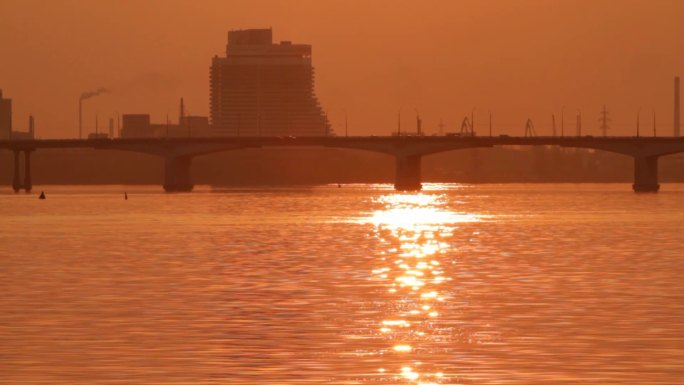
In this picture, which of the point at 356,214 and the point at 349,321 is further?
the point at 356,214

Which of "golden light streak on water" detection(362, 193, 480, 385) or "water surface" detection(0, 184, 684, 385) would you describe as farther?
"golden light streak on water" detection(362, 193, 480, 385)

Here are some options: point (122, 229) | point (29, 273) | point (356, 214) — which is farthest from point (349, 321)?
point (356, 214)

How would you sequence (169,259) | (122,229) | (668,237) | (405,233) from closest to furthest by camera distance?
(169,259), (668,237), (405,233), (122,229)

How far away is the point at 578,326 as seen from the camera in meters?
33.2

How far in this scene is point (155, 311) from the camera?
121 ft

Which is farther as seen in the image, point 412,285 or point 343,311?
point 412,285

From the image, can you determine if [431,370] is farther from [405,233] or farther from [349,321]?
[405,233]

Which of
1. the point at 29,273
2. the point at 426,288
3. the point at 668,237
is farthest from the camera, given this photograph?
the point at 668,237

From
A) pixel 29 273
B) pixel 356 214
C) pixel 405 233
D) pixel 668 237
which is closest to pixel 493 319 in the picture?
pixel 29 273

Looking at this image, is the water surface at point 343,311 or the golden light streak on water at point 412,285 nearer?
the water surface at point 343,311

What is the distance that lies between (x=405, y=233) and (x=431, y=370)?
5815 cm

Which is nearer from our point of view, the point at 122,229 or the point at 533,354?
the point at 533,354

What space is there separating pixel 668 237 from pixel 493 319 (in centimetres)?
4313

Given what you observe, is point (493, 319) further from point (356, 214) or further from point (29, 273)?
point (356, 214)
